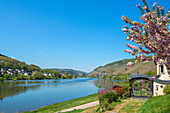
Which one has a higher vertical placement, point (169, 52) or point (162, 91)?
point (169, 52)

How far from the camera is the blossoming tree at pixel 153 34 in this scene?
5.84m

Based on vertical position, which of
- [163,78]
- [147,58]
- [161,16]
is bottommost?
[163,78]

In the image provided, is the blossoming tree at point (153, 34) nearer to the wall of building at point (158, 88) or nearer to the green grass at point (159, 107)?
the green grass at point (159, 107)

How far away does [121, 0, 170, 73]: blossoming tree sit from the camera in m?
5.84

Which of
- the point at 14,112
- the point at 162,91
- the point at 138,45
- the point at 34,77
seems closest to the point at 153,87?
the point at 162,91

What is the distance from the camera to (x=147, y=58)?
628 centimetres

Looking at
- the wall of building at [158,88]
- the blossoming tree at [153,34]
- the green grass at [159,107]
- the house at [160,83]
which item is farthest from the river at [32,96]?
the blossoming tree at [153,34]

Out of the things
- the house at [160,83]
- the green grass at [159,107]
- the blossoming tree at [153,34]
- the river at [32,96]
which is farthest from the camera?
the river at [32,96]

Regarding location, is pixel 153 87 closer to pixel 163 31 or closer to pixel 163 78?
pixel 163 78

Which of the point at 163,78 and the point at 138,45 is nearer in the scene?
the point at 138,45

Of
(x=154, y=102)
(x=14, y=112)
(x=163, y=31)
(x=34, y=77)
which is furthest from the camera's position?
(x=34, y=77)

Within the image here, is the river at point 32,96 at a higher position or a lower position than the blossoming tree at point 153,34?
lower

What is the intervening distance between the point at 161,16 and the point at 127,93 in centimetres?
1739

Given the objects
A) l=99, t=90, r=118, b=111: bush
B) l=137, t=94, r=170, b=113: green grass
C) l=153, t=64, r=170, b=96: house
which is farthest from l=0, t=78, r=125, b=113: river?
l=137, t=94, r=170, b=113: green grass
